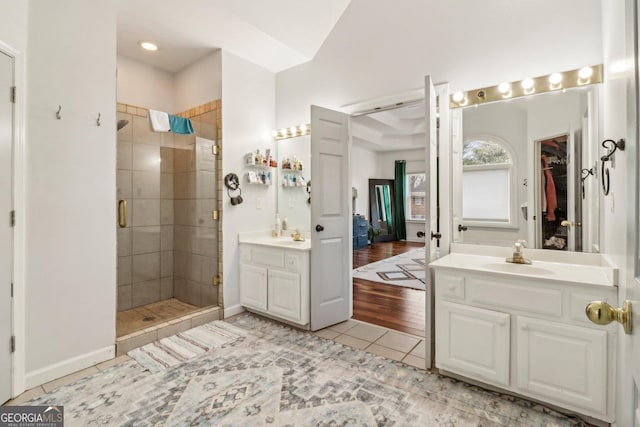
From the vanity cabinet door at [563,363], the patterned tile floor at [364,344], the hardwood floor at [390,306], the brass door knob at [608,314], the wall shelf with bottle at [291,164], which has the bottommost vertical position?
the patterned tile floor at [364,344]

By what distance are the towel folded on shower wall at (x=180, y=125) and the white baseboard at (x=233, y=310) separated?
6.39 feet

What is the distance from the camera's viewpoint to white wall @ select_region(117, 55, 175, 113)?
142 inches

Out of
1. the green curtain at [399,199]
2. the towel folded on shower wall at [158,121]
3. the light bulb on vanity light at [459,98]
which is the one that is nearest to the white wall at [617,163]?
the light bulb on vanity light at [459,98]

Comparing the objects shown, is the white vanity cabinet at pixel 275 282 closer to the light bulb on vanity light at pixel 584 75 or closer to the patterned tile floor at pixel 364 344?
the patterned tile floor at pixel 364 344

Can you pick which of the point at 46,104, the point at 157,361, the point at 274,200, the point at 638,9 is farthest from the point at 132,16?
the point at 638,9

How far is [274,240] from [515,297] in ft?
7.84

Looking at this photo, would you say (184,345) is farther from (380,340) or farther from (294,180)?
(294,180)

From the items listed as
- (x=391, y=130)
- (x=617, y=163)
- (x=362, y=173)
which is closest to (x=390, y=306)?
(x=617, y=163)

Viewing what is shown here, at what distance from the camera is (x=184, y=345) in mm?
2740

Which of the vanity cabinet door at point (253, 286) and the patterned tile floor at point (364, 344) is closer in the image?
the patterned tile floor at point (364, 344)

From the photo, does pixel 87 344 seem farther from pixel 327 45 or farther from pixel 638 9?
pixel 327 45

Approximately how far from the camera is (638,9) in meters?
0.60

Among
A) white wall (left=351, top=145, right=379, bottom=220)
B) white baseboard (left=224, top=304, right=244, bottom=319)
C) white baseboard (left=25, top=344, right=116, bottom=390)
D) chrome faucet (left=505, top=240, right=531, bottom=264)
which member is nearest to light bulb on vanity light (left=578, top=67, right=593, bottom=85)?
chrome faucet (left=505, top=240, right=531, bottom=264)

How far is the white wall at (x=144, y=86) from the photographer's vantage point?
3611mm
